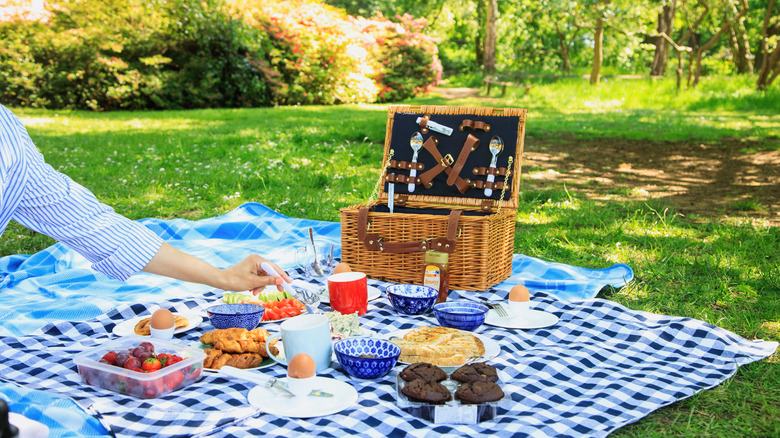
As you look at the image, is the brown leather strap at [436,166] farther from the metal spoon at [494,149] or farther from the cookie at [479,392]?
the cookie at [479,392]

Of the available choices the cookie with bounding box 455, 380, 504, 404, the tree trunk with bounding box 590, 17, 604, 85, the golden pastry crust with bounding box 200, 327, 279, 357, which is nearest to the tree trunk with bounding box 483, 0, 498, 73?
the tree trunk with bounding box 590, 17, 604, 85

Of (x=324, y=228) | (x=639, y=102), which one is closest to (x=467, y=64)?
(x=639, y=102)

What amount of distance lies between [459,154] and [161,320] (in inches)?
79.7

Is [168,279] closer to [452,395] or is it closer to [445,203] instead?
[445,203]

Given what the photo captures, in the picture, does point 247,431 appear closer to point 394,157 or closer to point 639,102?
point 394,157

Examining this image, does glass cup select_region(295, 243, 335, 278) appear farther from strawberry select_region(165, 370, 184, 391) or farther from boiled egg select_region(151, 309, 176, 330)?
strawberry select_region(165, 370, 184, 391)

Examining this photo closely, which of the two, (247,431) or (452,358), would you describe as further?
(452,358)

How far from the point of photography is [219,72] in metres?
13.2

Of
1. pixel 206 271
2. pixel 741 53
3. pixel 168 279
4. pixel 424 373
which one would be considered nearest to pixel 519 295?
pixel 424 373

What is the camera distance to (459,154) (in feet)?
12.3

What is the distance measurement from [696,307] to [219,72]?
466 inches

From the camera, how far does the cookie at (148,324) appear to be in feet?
8.19

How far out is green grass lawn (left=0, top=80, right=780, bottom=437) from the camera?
9.34 feet

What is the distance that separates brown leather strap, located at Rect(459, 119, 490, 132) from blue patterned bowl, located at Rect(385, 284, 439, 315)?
1.22 metres
